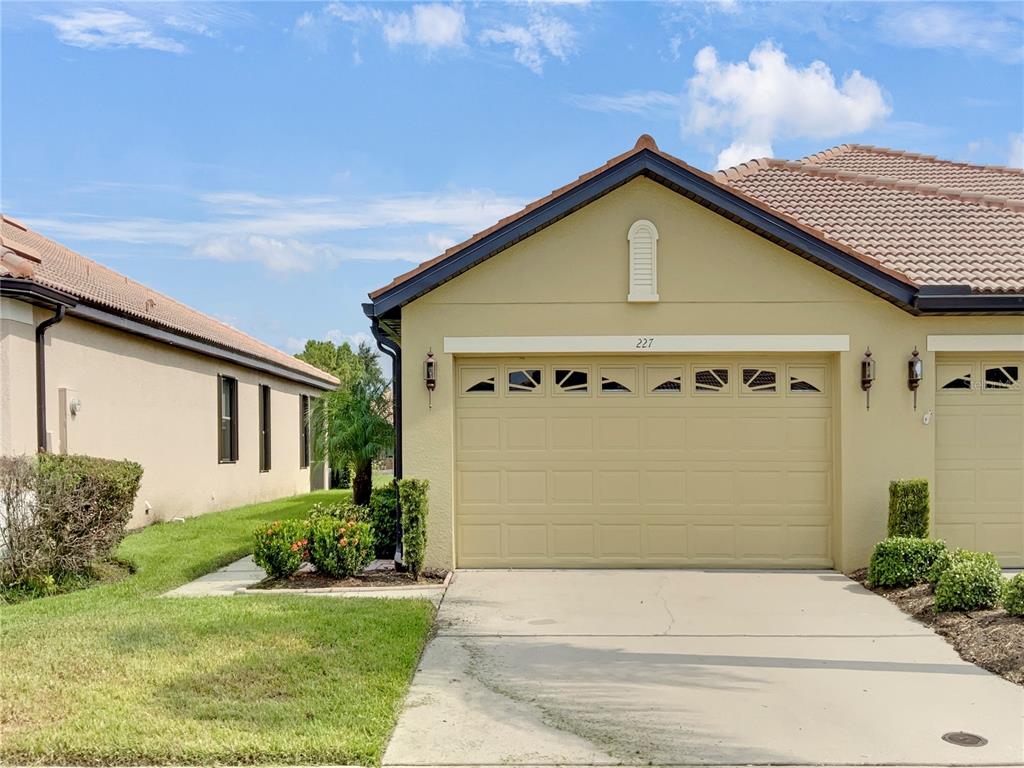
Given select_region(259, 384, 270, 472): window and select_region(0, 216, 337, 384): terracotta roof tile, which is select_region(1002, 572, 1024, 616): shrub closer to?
select_region(0, 216, 337, 384): terracotta roof tile

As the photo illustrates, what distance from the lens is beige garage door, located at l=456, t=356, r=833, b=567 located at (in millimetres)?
10734

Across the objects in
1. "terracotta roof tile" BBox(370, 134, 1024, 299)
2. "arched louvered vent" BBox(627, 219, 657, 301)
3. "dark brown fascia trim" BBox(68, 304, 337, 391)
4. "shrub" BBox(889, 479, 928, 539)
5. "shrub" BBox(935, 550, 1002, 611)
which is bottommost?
"shrub" BBox(935, 550, 1002, 611)

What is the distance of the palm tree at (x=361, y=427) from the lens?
52.6 feet

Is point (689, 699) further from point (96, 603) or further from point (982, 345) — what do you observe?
point (982, 345)

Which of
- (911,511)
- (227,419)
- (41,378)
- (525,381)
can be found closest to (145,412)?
(41,378)

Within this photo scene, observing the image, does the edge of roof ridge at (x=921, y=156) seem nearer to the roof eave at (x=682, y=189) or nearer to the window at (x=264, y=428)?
the roof eave at (x=682, y=189)

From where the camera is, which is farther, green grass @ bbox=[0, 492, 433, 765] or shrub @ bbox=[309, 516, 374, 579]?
shrub @ bbox=[309, 516, 374, 579]

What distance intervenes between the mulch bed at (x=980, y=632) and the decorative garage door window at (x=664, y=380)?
3.41 meters

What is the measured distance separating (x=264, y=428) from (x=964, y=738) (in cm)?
1878

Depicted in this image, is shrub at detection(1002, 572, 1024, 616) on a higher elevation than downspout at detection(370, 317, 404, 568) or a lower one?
lower

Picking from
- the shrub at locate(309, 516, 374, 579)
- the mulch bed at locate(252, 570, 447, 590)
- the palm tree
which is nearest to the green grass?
the mulch bed at locate(252, 570, 447, 590)

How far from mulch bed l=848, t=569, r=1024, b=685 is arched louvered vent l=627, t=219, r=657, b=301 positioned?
431cm

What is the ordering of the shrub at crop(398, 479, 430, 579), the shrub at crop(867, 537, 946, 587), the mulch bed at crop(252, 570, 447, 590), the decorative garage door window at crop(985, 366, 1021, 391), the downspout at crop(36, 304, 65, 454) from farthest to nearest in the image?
the downspout at crop(36, 304, 65, 454) < the decorative garage door window at crop(985, 366, 1021, 391) < the shrub at crop(398, 479, 430, 579) < the mulch bed at crop(252, 570, 447, 590) < the shrub at crop(867, 537, 946, 587)

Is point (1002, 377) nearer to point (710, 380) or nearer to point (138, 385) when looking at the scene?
point (710, 380)
